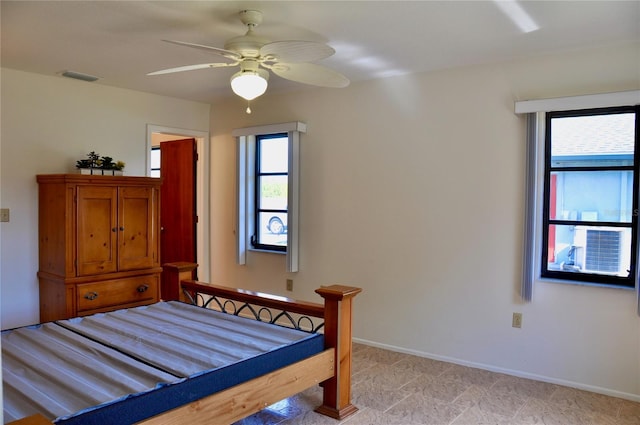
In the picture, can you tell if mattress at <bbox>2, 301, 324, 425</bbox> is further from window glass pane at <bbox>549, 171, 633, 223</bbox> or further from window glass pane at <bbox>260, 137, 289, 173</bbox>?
window glass pane at <bbox>260, 137, 289, 173</bbox>

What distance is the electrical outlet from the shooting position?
3485 mm

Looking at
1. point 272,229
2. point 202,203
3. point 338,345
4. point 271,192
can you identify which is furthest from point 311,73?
point 202,203

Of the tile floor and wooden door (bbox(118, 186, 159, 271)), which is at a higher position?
wooden door (bbox(118, 186, 159, 271))

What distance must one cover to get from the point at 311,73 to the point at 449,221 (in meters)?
1.74

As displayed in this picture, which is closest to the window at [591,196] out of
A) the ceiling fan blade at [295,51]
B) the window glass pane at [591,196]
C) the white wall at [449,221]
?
the window glass pane at [591,196]

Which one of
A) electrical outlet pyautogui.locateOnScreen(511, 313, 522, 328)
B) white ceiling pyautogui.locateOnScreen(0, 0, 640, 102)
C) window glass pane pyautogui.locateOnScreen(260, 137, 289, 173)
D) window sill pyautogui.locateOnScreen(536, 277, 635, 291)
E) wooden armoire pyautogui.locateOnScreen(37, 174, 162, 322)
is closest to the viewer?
white ceiling pyautogui.locateOnScreen(0, 0, 640, 102)

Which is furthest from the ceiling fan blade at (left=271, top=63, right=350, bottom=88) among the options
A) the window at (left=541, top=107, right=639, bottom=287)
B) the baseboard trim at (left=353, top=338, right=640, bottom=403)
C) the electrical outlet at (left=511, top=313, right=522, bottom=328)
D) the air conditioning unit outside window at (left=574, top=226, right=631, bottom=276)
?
the baseboard trim at (left=353, top=338, right=640, bottom=403)

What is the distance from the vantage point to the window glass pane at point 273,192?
193 inches

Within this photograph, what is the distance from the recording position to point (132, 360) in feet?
7.26

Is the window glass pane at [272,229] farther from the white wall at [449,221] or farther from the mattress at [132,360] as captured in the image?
the mattress at [132,360]

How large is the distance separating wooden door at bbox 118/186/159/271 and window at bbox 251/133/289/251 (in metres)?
1.12

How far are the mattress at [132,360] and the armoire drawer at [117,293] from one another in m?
0.98

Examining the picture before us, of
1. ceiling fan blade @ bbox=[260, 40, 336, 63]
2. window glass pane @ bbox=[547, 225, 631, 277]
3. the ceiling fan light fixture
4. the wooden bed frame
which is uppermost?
ceiling fan blade @ bbox=[260, 40, 336, 63]

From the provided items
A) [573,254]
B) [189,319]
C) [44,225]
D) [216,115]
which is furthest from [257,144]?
[573,254]
